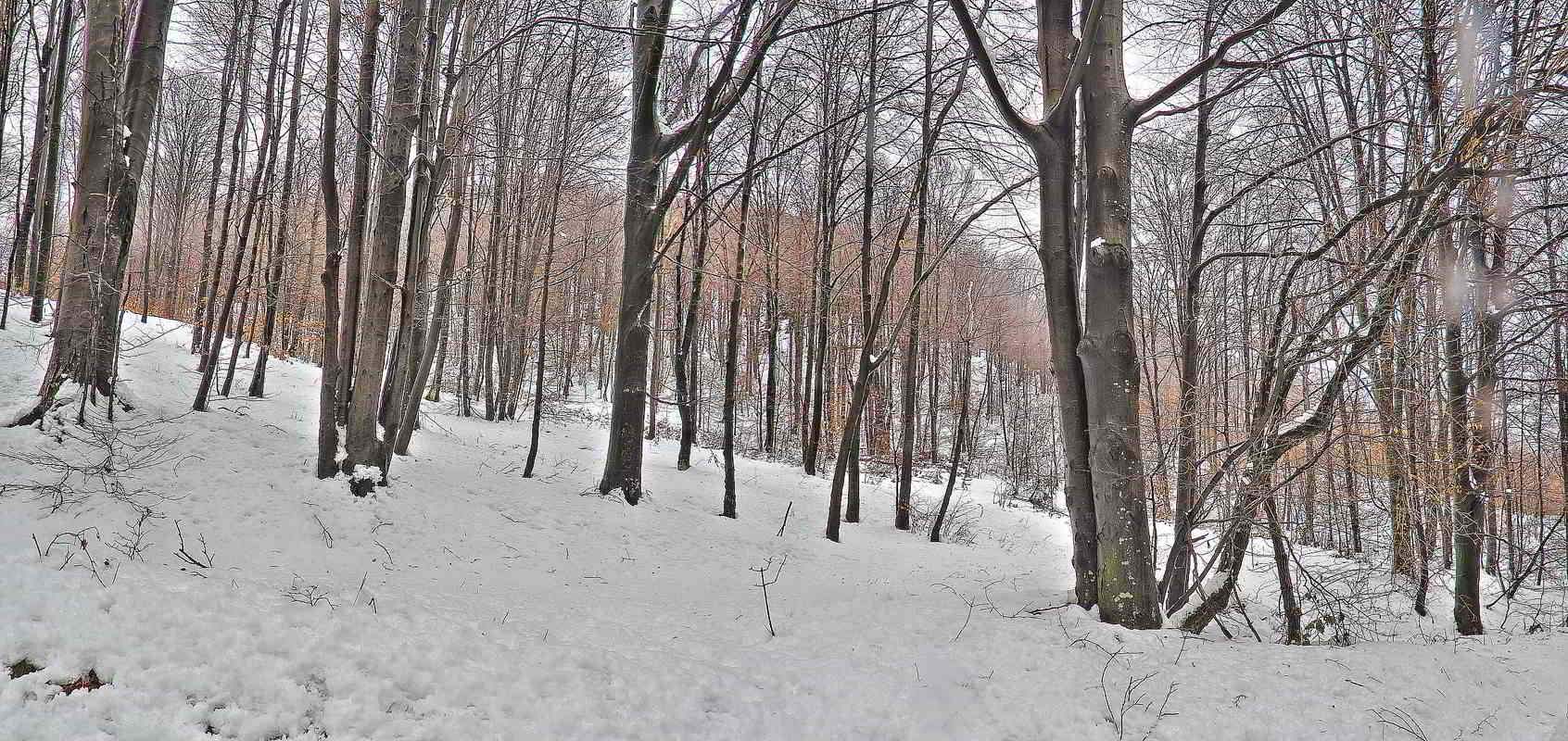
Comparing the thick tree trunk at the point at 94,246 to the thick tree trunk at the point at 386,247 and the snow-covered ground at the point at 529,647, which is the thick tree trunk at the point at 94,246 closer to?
the snow-covered ground at the point at 529,647

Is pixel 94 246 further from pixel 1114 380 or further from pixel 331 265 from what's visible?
pixel 1114 380

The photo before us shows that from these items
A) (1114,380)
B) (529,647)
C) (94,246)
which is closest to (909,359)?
(1114,380)

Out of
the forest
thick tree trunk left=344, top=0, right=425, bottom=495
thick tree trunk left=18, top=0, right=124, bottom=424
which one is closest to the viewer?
the forest

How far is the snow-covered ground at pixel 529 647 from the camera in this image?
245 centimetres

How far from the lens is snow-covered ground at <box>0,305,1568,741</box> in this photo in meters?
2.45

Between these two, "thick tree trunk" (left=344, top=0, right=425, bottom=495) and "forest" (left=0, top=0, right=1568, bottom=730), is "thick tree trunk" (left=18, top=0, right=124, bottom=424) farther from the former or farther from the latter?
"thick tree trunk" (left=344, top=0, right=425, bottom=495)

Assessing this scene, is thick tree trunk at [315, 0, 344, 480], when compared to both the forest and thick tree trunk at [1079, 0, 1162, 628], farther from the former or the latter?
thick tree trunk at [1079, 0, 1162, 628]

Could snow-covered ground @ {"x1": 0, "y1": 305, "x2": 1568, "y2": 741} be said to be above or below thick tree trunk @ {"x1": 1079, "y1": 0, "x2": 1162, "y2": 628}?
below

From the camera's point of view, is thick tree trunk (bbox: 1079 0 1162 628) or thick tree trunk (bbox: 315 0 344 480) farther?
thick tree trunk (bbox: 315 0 344 480)

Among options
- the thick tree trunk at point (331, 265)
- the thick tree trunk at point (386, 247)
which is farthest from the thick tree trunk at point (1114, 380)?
the thick tree trunk at point (331, 265)

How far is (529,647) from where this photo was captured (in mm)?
3145

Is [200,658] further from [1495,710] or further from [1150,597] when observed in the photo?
[1495,710]

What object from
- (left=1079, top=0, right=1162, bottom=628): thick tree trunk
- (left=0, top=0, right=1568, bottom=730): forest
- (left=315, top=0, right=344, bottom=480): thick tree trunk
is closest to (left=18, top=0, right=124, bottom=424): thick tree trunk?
(left=0, top=0, right=1568, bottom=730): forest

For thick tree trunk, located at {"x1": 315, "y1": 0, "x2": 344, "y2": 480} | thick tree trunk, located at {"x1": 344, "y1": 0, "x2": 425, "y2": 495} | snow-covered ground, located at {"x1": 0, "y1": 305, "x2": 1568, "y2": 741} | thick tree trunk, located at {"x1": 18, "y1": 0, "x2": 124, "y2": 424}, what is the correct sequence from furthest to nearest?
thick tree trunk, located at {"x1": 344, "y1": 0, "x2": 425, "y2": 495}
thick tree trunk, located at {"x1": 315, "y1": 0, "x2": 344, "y2": 480}
thick tree trunk, located at {"x1": 18, "y1": 0, "x2": 124, "y2": 424}
snow-covered ground, located at {"x1": 0, "y1": 305, "x2": 1568, "y2": 741}
